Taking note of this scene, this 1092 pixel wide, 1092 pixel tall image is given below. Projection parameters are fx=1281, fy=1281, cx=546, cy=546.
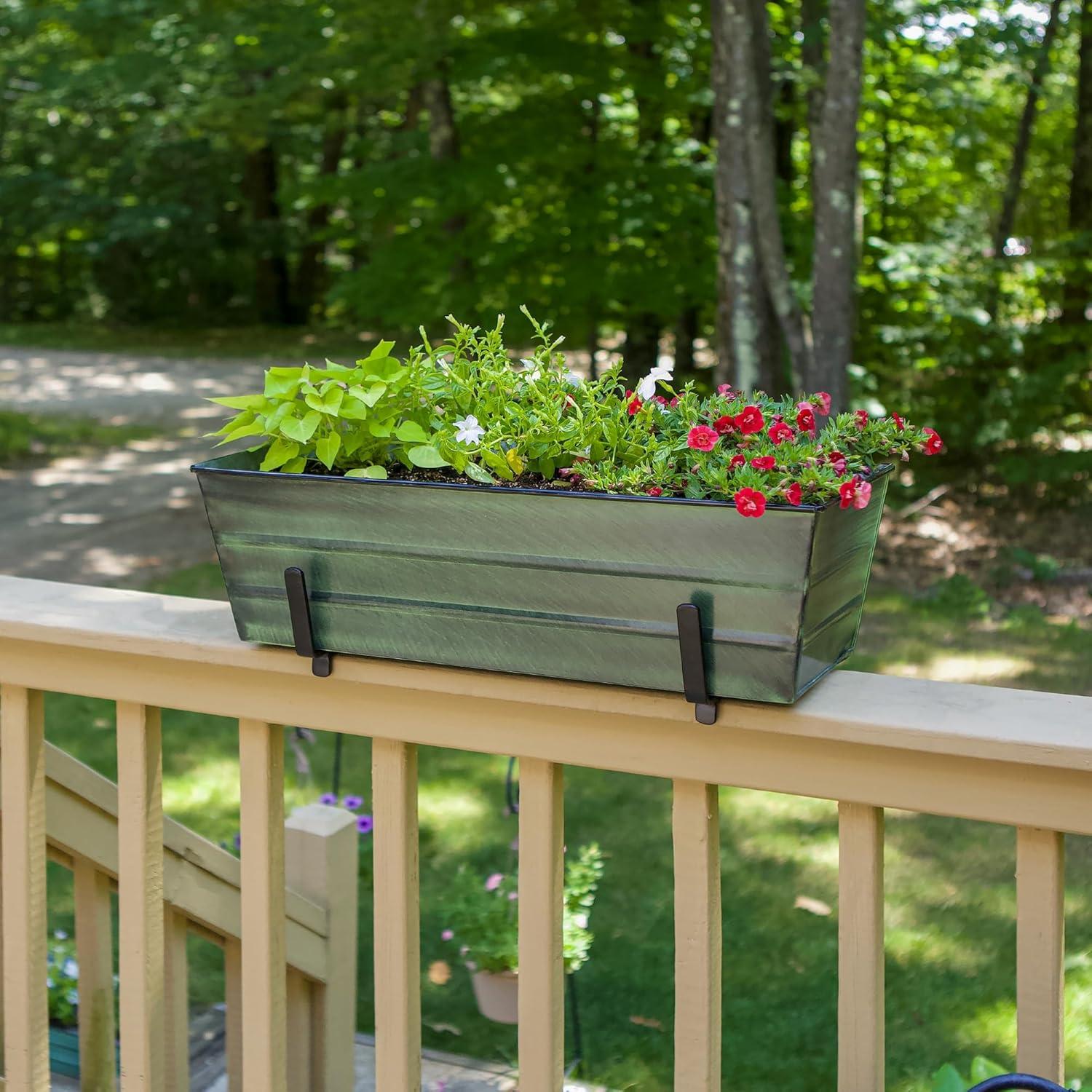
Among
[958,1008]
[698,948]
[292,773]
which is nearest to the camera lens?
[698,948]

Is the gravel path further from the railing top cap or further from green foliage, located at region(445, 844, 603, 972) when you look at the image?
the railing top cap

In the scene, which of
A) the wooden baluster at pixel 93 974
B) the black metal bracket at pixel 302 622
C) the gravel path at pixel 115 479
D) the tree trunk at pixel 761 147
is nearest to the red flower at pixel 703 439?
the black metal bracket at pixel 302 622

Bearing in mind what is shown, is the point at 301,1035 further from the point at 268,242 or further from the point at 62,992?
the point at 268,242

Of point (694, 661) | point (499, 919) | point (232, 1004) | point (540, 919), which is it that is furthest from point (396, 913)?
point (499, 919)

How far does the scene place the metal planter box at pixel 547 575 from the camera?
3.15 feet

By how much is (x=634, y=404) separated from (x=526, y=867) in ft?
1.38

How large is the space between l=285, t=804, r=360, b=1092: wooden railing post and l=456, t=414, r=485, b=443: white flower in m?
0.92

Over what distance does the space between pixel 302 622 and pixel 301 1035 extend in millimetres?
1052

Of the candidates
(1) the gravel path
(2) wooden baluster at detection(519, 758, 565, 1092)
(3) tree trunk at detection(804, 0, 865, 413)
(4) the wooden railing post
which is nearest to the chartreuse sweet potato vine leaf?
(2) wooden baluster at detection(519, 758, 565, 1092)

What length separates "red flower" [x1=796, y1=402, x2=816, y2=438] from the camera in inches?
43.8

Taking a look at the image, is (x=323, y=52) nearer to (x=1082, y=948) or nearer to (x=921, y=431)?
(x=1082, y=948)

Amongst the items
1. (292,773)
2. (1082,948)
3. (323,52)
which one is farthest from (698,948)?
(323,52)

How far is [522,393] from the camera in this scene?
116cm

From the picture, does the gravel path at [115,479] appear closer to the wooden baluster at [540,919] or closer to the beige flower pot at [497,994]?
the beige flower pot at [497,994]
